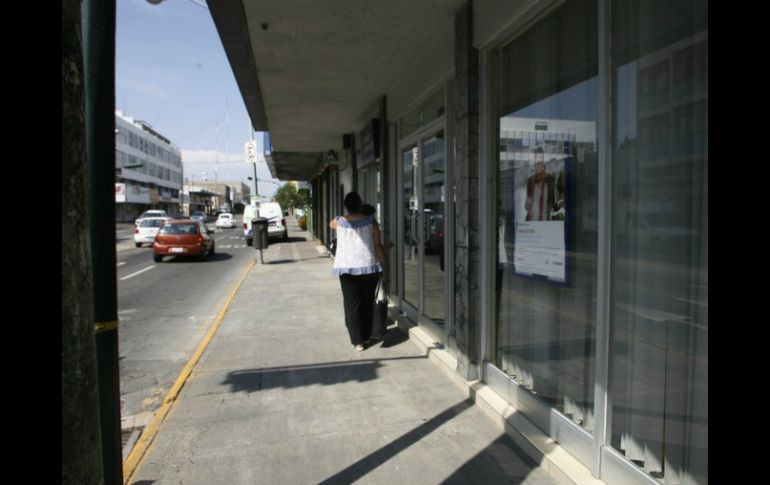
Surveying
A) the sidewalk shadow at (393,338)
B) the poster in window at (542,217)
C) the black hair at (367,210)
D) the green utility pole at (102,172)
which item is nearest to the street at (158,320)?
the green utility pole at (102,172)

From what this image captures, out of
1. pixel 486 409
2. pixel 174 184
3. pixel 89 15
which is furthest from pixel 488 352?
pixel 174 184

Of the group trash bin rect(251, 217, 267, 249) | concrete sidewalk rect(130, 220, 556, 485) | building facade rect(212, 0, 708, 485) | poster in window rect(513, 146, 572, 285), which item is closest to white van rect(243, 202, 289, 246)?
trash bin rect(251, 217, 267, 249)

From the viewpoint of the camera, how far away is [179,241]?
17.3 metres

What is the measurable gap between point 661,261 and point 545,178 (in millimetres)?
1141

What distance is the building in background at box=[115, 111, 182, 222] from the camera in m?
70.1

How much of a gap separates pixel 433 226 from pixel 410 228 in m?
1.03

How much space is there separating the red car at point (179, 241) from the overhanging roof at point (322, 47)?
28.7 ft

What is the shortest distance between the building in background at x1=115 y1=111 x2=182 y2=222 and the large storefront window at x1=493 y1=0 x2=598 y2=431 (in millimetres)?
60000

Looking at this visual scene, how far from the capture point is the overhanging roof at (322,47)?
4.88 meters

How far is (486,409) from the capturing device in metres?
4.07

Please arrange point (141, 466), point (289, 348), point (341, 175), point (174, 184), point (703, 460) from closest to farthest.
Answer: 1. point (703, 460)
2. point (141, 466)
3. point (289, 348)
4. point (341, 175)
5. point (174, 184)

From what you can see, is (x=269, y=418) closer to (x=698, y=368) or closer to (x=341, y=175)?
(x=698, y=368)

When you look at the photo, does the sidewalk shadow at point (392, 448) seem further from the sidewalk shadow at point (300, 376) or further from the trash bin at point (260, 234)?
the trash bin at point (260, 234)

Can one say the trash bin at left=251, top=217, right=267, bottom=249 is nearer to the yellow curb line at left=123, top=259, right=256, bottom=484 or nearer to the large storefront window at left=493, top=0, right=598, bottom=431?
the yellow curb line at left=123, top=259, right=256, bottom=484
